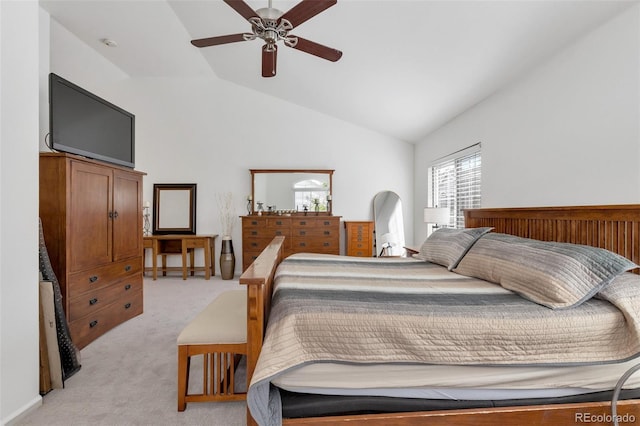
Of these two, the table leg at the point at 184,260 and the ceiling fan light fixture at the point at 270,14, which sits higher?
the ceiling fan light fixture at the point at 270,14

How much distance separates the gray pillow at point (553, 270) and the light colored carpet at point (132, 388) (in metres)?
1.62

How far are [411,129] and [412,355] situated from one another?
167 inches

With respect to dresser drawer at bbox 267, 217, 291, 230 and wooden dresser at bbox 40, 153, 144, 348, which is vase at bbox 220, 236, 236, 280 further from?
wooden dresser at bbox 40, 153, 144, 348

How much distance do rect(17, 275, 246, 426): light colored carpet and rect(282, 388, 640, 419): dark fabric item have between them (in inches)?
21.3

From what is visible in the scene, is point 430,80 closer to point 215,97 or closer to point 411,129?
point 411,129

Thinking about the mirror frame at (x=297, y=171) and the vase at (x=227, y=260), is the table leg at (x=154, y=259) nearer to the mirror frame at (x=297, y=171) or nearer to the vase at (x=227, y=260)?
the vase at (x=227, y=260)

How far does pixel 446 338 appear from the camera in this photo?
4.20 feet

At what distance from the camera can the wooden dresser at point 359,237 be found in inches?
211

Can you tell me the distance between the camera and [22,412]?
5.35 feet

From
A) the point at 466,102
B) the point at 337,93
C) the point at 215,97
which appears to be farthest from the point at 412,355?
the point at 215,97

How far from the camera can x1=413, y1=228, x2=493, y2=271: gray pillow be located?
2.33 meters

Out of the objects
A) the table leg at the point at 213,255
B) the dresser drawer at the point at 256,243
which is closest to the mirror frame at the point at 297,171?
the dresser drawer at the point at 256,243

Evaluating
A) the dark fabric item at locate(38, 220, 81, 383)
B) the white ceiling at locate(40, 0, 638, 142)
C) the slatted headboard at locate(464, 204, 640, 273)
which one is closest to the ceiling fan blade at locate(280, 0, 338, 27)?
the white ceiling at locate(40, 0, 638, 142)

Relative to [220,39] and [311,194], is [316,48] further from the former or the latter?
[311,194]
